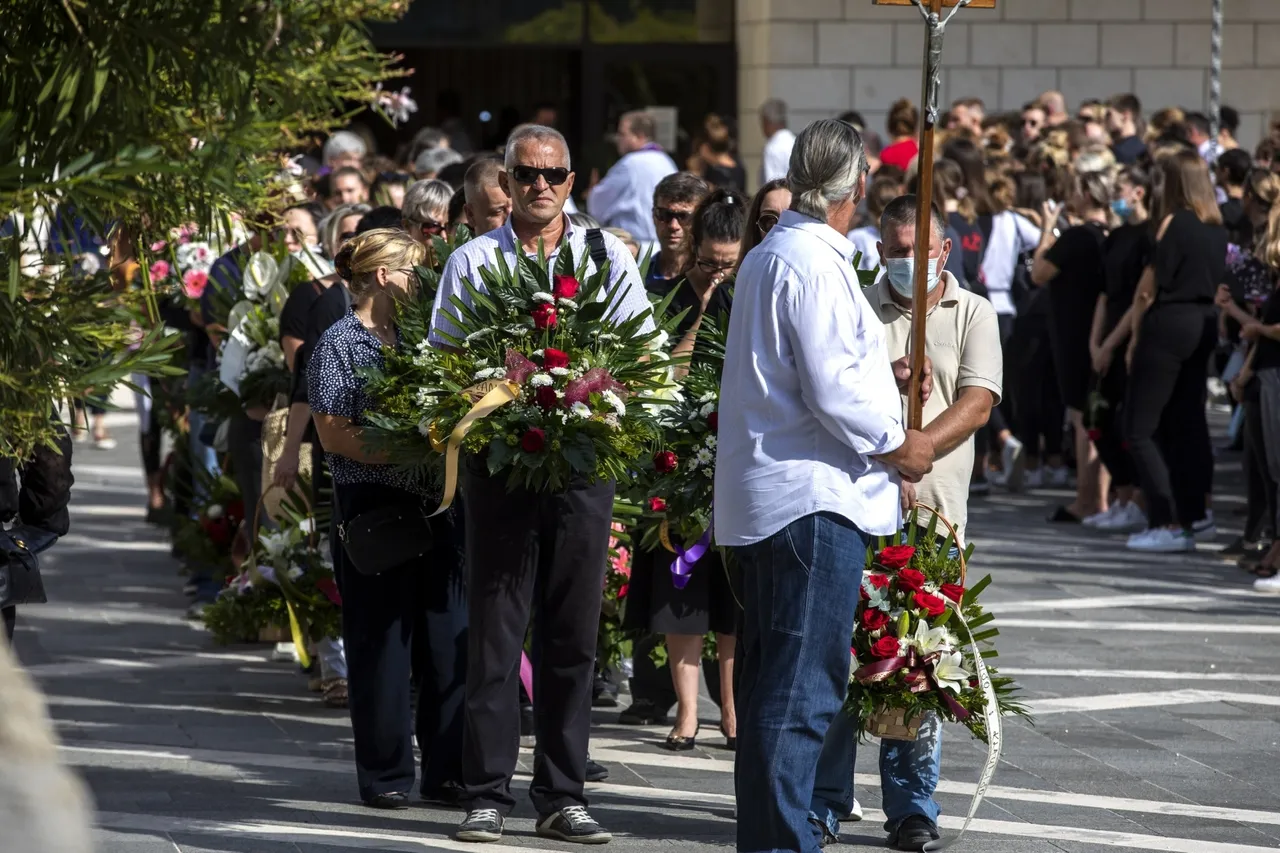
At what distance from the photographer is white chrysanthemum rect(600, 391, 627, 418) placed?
5.89 meters

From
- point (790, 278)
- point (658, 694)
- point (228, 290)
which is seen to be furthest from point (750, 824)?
point (228, 290)

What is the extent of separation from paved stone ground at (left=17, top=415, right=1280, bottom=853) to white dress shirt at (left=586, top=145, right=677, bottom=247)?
3.59 metres

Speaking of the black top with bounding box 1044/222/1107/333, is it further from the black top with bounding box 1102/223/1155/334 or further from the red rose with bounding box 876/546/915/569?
the red rose with bounding box 876/546/915/569

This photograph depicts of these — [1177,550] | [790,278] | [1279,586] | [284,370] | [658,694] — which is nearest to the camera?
[790,278]

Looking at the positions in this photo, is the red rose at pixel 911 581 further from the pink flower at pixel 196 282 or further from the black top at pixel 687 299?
the pink flower at pixel 196 282

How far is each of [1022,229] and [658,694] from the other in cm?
714

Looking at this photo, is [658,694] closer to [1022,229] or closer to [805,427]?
[805,427]

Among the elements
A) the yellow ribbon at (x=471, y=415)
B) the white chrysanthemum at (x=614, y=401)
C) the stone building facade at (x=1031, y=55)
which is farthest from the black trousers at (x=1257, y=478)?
the stone building facade at (x=1031, y=55)

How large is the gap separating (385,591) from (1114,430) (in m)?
7.34

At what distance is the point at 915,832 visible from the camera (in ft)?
19.5

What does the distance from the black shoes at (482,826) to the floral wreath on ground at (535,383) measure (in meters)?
0.99

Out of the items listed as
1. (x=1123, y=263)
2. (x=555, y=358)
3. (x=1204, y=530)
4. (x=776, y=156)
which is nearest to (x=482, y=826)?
(x=555, y=358)

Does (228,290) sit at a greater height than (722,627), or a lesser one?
greater

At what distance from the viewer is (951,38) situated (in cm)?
2223
